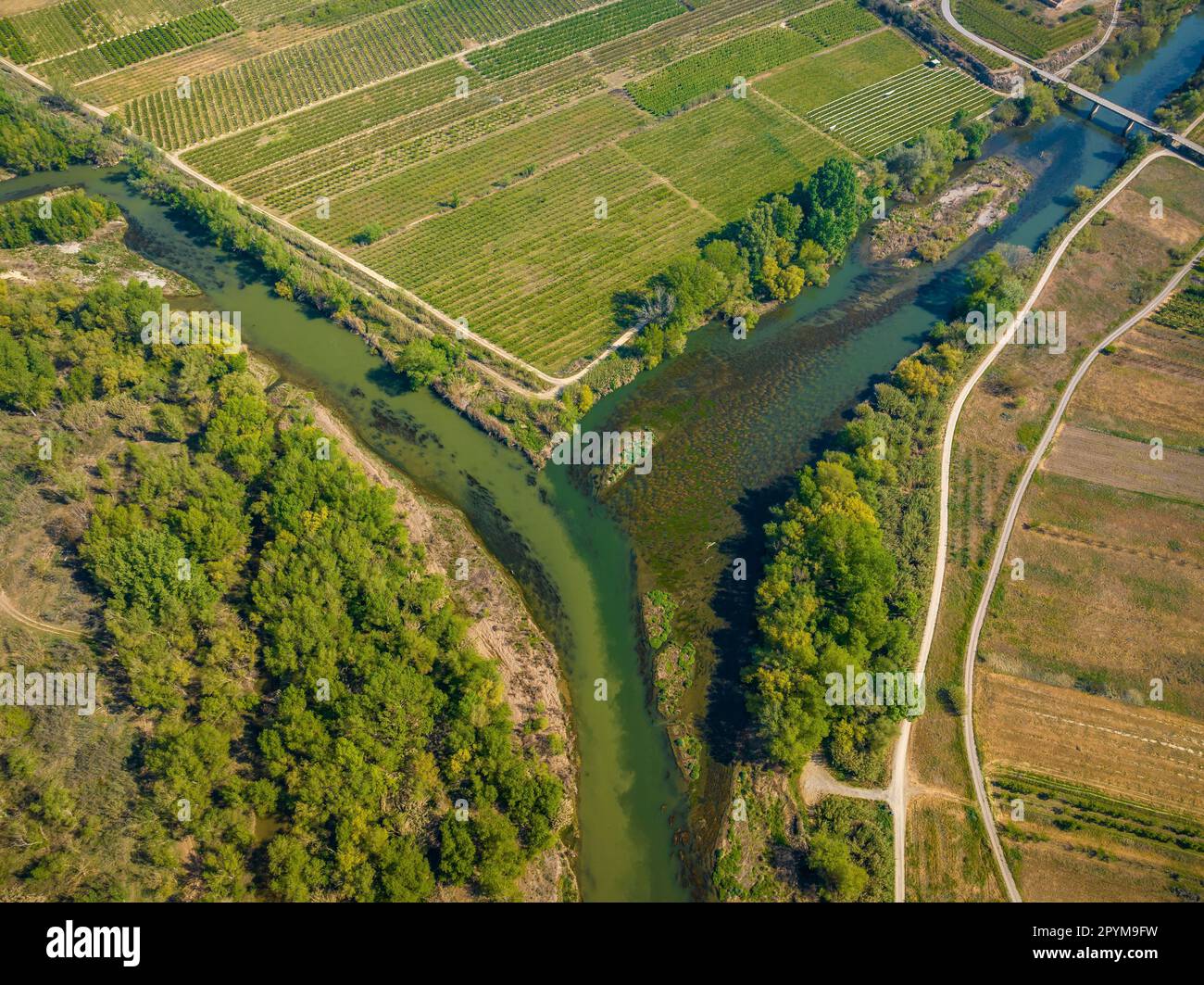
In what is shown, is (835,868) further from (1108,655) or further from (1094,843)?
(1108,655)

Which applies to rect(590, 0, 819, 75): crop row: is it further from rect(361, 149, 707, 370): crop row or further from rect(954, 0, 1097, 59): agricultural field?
rect(361, 149, 707, 370): crop row

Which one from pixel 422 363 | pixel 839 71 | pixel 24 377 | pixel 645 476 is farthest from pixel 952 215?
pixel 24 377

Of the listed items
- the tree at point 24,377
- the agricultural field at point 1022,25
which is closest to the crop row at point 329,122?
the tree at point 24,377

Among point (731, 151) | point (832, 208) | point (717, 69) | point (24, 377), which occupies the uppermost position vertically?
point (717, 69)

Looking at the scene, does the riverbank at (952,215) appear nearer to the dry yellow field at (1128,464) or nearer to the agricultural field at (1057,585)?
the agricultural field at (1057,585)

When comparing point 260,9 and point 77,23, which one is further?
point 260,9

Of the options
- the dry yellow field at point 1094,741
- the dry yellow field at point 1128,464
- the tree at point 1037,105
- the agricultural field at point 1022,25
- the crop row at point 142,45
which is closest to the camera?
the dry yellow field at point 1094,741

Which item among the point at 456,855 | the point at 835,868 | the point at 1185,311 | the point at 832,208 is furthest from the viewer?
the point at 832,208
